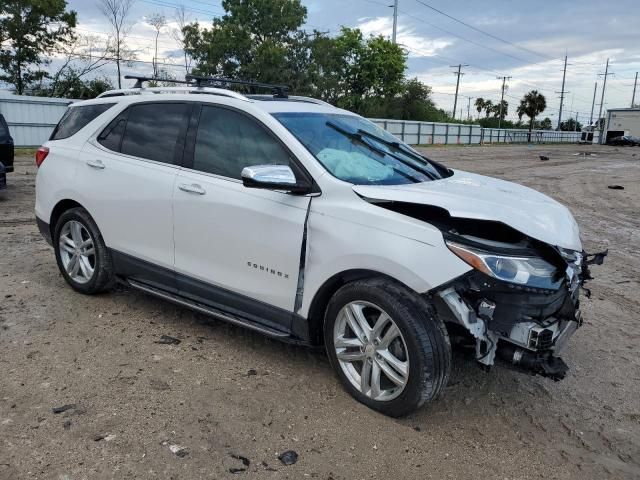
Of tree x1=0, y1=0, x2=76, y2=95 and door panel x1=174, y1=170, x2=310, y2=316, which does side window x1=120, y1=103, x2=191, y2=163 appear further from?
tree x1=0, y1=0, x2=76, y2=95

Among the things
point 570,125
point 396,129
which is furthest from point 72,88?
point 570,125

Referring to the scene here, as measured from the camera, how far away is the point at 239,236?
3584mm

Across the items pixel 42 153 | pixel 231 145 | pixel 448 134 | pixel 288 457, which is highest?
pixel 448 134

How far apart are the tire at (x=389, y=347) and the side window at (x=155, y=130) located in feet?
6.17

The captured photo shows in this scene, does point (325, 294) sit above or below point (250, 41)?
below

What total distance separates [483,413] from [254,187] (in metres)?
1.96

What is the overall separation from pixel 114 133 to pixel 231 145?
1405 millimetres

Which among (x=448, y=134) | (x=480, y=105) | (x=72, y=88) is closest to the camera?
(x=72, y=88)

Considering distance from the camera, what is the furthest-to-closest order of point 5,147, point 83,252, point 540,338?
point 5,147, point 83,252, point 540,338

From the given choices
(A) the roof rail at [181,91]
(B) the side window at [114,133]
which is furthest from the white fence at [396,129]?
(B) the side window at [114,133]

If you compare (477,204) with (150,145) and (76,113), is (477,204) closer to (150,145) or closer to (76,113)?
(150,145)

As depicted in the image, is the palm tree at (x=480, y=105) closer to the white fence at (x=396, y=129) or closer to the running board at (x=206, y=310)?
the white fence at (x=396, y=129)

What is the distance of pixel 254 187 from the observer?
129 inches

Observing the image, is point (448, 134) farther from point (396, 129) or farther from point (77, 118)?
point (77, 118)
